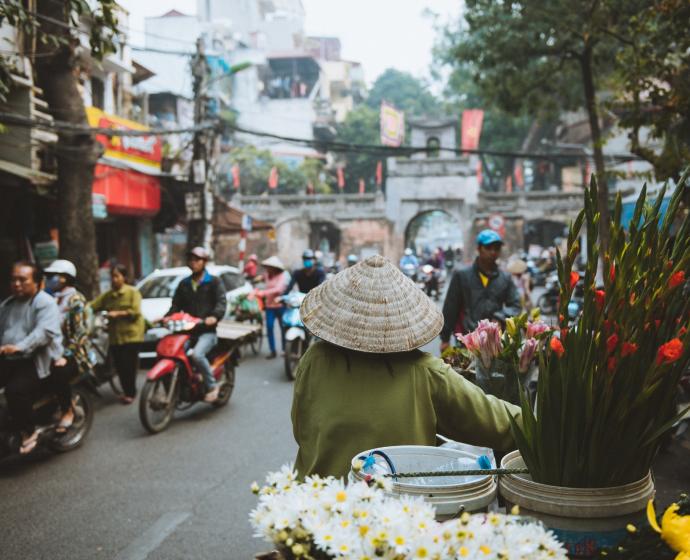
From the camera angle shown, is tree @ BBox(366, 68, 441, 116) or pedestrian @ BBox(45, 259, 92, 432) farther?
tree @ BBox(366, 68, 441, 116)

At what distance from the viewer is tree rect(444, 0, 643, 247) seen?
1188 centimetres

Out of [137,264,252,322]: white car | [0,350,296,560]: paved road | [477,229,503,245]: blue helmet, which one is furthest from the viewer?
[137,264,252,322]: white car

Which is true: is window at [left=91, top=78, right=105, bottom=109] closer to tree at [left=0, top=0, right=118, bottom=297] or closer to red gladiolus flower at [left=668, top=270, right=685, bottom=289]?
tree at [left=0, top=0, right=118, bottom=297]

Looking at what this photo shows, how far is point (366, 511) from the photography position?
1.33 m

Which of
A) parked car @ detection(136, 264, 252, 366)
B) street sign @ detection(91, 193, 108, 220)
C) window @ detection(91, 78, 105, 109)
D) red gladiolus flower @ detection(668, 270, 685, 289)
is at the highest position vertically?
window @ detection(91, 78, 105, 109)

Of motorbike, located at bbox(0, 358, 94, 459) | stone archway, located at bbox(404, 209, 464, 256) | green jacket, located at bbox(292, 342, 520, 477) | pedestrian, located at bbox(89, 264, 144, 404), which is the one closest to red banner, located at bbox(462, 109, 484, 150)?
pedestrian, located at bbox(89, 264, 144, 404)

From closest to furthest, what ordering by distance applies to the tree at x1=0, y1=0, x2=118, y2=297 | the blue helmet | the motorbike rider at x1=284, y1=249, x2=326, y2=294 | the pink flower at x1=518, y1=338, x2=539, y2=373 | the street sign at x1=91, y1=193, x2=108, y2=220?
the pink flower at x1=518, y1=338, x2=539, y2=373 < the blue helmet < the tree at x1=0, y1=0, x2=118, y2=297 < the motorbike rider at x1=284, y1=249, x2=326, y2=294 < the street sign at x1=91, y1=193, x2=108, y2=220

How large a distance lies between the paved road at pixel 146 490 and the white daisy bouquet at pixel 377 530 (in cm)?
231

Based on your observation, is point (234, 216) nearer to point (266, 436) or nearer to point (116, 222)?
point (116, 222)

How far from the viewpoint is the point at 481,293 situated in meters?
4.86

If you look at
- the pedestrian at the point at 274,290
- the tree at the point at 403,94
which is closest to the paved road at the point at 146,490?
the pedestrian at the point at 274,290

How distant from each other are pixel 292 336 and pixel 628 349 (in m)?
7.08

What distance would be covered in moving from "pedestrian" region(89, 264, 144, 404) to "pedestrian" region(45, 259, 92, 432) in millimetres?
649

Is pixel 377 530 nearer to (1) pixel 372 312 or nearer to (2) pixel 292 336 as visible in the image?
(1) pixel 372 312
